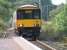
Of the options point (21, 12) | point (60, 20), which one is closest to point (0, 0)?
point (21, 12)

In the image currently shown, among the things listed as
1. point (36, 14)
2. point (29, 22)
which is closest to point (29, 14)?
point (36, 14)

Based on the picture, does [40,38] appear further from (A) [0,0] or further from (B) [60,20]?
(A) [0,0]

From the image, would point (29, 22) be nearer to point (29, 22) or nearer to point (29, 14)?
point (29, 22)

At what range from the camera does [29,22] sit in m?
21.5

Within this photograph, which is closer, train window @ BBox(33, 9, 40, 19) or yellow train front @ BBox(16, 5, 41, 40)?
yellow train front @ BBox(16, 5, 41, 40)

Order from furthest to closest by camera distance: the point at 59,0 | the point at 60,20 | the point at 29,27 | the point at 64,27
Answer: the point at 59,0
the point at 29,27
the point at 60,20
the point at 64,27

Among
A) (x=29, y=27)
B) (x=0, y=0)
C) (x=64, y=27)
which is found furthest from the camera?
(x=0, y=0)

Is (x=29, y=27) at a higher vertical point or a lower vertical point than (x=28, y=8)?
lower

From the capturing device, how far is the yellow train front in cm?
2122

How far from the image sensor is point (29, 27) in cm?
2125

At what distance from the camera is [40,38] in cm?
2145

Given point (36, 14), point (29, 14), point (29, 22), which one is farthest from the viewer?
point (29, 14)

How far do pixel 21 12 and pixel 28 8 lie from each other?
0.64 metres

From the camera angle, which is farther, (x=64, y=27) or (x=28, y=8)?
(x=28, y=8)
